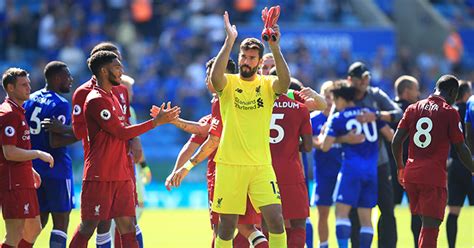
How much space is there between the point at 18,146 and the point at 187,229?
306 inches

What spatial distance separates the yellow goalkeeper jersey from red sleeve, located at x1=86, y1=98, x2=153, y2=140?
0.85m

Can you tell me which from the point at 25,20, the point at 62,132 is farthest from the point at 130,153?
the point at 25,20

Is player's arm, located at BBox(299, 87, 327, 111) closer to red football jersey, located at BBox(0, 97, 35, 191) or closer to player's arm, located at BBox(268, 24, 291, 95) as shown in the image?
player's arm, located at BBox(268, 24, 291, 95)

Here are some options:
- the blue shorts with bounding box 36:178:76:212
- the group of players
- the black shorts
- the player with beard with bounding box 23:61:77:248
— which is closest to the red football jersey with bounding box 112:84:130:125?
the group of players

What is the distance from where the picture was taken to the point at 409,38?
32.4 meters

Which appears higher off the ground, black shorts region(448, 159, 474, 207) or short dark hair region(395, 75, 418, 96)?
short dark hair region(395, 75, 418, 96)

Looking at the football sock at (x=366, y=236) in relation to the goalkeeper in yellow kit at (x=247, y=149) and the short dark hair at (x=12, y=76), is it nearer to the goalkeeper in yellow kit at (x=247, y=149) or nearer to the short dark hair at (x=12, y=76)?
the goalkeeper in yellow kit at (x=247, y=149)

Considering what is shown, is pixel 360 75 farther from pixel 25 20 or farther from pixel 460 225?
pixel 25 20

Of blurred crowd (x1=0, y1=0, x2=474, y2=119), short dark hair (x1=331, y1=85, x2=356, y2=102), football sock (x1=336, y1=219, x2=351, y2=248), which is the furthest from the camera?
blurred crowd (x1=0, y1=0, x2=474, y2=119)

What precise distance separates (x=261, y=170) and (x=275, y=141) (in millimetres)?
1052

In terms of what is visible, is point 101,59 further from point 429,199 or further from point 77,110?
point 429,199

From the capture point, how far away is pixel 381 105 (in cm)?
1341

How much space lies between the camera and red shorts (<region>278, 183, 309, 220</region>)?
10.9 meters

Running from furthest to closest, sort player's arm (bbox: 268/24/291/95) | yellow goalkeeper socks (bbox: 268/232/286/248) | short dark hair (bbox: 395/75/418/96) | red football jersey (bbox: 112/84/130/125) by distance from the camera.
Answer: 1. short dark hair (bbox: 395/75/418/96)
2. red football jersey (bbox: 112/84/130/125)
3. yellow goalkeeper socks (bbox: 268/232/286/248)
4. player's arm (bbox: 268/24/291/95)
